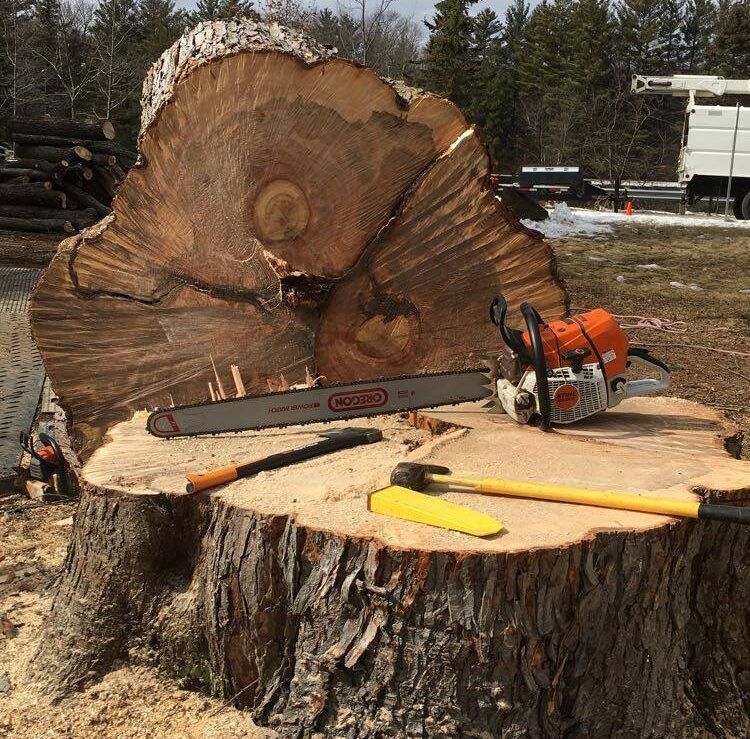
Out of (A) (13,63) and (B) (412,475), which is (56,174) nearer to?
(B) (412,475)

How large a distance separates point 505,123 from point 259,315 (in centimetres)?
3361

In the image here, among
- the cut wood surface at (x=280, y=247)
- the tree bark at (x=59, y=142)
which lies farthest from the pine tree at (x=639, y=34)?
the cut wood surface at (x=280, y=247)

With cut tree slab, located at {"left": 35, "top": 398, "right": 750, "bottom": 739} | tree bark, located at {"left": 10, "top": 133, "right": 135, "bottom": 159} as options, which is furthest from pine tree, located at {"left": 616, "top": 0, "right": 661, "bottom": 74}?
cut tree slab, located at {"left": 35, "top": 398, "right": 750, "bottom": 739}

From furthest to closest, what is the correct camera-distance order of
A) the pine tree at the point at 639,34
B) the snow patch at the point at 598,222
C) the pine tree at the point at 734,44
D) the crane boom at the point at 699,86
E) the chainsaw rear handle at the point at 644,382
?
1. the pine tree at the point at 639,34
2. the pine tree at the point at 734,44
3. the crane boom at the point at 699,86
4. the snow patch at the point at 598,222
5. the chainsaw rear handle at the point at 644,382

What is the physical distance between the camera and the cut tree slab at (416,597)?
2029mm

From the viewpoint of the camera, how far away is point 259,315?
3670 mm

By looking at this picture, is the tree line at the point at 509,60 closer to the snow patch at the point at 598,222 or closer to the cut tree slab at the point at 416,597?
the snow patch at the point at 598,222

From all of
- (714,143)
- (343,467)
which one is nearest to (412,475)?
(343,467)

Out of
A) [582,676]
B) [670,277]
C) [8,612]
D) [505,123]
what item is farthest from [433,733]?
[505,123]

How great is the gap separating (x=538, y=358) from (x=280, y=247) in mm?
1352

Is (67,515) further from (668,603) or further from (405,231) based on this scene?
(668,603)

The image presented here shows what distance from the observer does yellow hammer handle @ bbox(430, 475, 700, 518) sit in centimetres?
217

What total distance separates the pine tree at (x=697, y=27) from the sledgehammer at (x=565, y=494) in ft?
133

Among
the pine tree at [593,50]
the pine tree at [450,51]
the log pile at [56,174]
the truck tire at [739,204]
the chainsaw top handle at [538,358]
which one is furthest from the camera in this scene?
the pine tree at [593,50]
